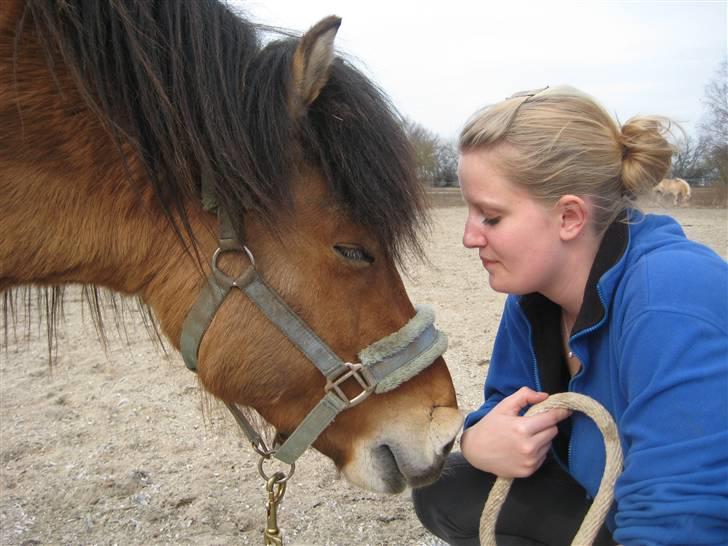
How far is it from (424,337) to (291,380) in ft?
1.36

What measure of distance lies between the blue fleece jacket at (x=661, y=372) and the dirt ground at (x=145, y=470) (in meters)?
0.65

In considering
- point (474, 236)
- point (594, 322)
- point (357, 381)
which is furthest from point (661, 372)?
point (357, 381)

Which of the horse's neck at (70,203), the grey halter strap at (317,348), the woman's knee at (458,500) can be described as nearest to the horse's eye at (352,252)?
the grey halter strap at (317,348)

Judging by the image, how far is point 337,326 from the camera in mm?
1573

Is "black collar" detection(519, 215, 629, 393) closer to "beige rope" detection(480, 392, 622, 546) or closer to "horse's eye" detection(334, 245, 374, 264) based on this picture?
"beige rope" detection(480, 392, 622, 546)

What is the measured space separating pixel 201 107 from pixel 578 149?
96cm

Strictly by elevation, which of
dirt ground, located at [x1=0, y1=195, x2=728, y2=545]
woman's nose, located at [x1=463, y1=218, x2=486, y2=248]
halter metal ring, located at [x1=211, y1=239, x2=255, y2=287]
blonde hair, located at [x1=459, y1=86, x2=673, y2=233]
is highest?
blonde hair, located at [x1=459, y1=86, x2=673, y2=233]

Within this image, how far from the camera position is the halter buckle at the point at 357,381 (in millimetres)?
1581

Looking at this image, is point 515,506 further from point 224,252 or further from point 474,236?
point 224,252

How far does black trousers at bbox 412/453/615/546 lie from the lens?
181 cm

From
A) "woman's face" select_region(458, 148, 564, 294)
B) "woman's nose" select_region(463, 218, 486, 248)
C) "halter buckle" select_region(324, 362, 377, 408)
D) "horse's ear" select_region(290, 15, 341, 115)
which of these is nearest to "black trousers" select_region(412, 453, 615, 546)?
"halter buckle" select_region(324, 362, 377, 408)

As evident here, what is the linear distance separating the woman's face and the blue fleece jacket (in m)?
0.13

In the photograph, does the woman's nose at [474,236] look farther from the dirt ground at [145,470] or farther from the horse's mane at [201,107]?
the dirt ground at [145,470]

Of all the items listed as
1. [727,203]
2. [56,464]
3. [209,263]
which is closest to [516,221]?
[209,263]
